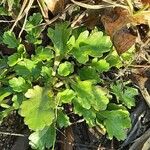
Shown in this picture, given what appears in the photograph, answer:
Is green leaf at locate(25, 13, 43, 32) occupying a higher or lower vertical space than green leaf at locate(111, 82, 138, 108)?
higher

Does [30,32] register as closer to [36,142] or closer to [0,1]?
[0,1]

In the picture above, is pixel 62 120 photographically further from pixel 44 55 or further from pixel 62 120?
pixel 44 55

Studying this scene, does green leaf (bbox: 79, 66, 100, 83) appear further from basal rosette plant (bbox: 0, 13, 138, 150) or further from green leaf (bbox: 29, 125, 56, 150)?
green leaf (bbox: 29, 125, 56, 150)

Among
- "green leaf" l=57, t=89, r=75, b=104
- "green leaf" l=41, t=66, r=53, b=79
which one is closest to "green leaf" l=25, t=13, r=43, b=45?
"green leaf" l=41, t=66, r=53, b=79

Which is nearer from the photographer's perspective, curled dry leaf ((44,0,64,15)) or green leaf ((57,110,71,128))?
green leaf ((57,110,71,128))

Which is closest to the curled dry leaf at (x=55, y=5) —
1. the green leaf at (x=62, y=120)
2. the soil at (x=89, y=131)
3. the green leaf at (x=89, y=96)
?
the soil at (x=89, y=131)

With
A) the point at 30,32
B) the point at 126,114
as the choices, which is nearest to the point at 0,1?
the point at 30,32

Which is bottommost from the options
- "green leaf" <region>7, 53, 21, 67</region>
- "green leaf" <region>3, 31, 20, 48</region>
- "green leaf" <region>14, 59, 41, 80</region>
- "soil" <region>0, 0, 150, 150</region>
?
"soil" <region>0, 0, 150, 150</region>
